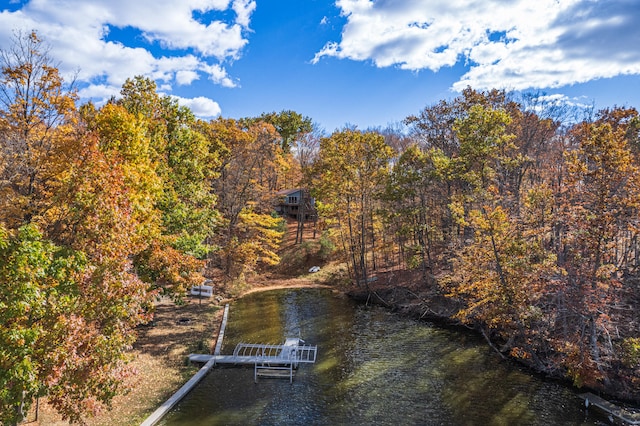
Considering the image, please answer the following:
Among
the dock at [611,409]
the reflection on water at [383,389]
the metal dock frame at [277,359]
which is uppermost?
the metal dock frame at [277,359]

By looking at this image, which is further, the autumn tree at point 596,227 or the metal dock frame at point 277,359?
the metal dock frame at point 277,359

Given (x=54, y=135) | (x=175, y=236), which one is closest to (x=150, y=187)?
(x=54, y=135)

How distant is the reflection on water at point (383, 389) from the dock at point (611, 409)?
1.27 feet

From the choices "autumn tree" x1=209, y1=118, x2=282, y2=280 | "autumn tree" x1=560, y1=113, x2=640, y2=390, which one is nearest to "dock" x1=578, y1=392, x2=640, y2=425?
"autumn tree" x1=560, y1=113, x2=640, y2=390

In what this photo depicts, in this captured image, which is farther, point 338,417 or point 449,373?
point 449,373

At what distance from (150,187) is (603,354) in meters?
18.4

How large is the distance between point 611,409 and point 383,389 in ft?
26.5

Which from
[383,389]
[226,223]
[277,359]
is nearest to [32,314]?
[277,359]

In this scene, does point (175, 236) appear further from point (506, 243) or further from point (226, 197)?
point (506, 243)

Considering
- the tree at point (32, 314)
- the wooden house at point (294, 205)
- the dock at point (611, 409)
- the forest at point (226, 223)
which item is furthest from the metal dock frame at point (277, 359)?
the wooden house at point (294, 205)

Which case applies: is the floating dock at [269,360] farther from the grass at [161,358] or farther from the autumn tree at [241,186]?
the autumn tree at [241,186]

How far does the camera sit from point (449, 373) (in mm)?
17422

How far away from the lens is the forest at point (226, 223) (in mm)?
8398

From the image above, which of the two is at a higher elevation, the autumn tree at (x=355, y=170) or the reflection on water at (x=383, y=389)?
the autumn tree at (x=355, y=170)
